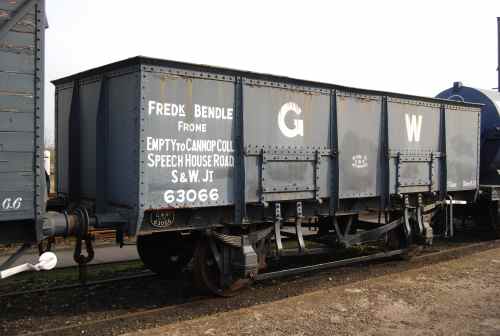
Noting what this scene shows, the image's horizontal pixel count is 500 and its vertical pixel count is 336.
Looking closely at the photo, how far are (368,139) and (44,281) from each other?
5.98m

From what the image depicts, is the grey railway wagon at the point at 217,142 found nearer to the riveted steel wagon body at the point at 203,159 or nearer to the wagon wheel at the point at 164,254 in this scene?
the riveted steel wagon body at the point at 203,159

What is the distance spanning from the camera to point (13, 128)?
4969 mm

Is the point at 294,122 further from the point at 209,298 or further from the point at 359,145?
the point at 209,298

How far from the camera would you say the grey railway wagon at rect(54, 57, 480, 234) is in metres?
6.05

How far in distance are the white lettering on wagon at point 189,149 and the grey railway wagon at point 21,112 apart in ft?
4.20

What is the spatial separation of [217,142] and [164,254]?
99.0 inches

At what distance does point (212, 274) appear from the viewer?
23.3ft

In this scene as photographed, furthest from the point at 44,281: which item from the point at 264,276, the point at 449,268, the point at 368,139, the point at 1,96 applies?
the point at 449,268

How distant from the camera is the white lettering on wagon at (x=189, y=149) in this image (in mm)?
6047

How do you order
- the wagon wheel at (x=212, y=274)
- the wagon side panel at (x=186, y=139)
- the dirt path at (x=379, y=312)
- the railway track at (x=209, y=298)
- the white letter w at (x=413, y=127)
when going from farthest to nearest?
the white letter w at (x=413, y=127), the wagon wheel at (x=212, y=274), the wagon side panel at (x=186, y=139), the railway track at (x=209, y=298), the dirt path at (x=379, y=312)

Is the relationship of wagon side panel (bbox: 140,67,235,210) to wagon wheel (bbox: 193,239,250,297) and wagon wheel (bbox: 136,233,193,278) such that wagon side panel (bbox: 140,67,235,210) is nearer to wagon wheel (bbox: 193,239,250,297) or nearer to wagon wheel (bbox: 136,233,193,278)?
wagon wheel (bbox: 193,239,250,297)

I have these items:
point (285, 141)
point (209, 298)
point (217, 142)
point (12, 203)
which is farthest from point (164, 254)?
point (12, 203)

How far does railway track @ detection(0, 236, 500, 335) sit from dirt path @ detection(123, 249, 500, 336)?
1.26ft

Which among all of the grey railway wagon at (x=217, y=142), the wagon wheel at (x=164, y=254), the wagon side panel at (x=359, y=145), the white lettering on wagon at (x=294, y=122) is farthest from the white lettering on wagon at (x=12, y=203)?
the wagon side panel at (x=359, y=145)
